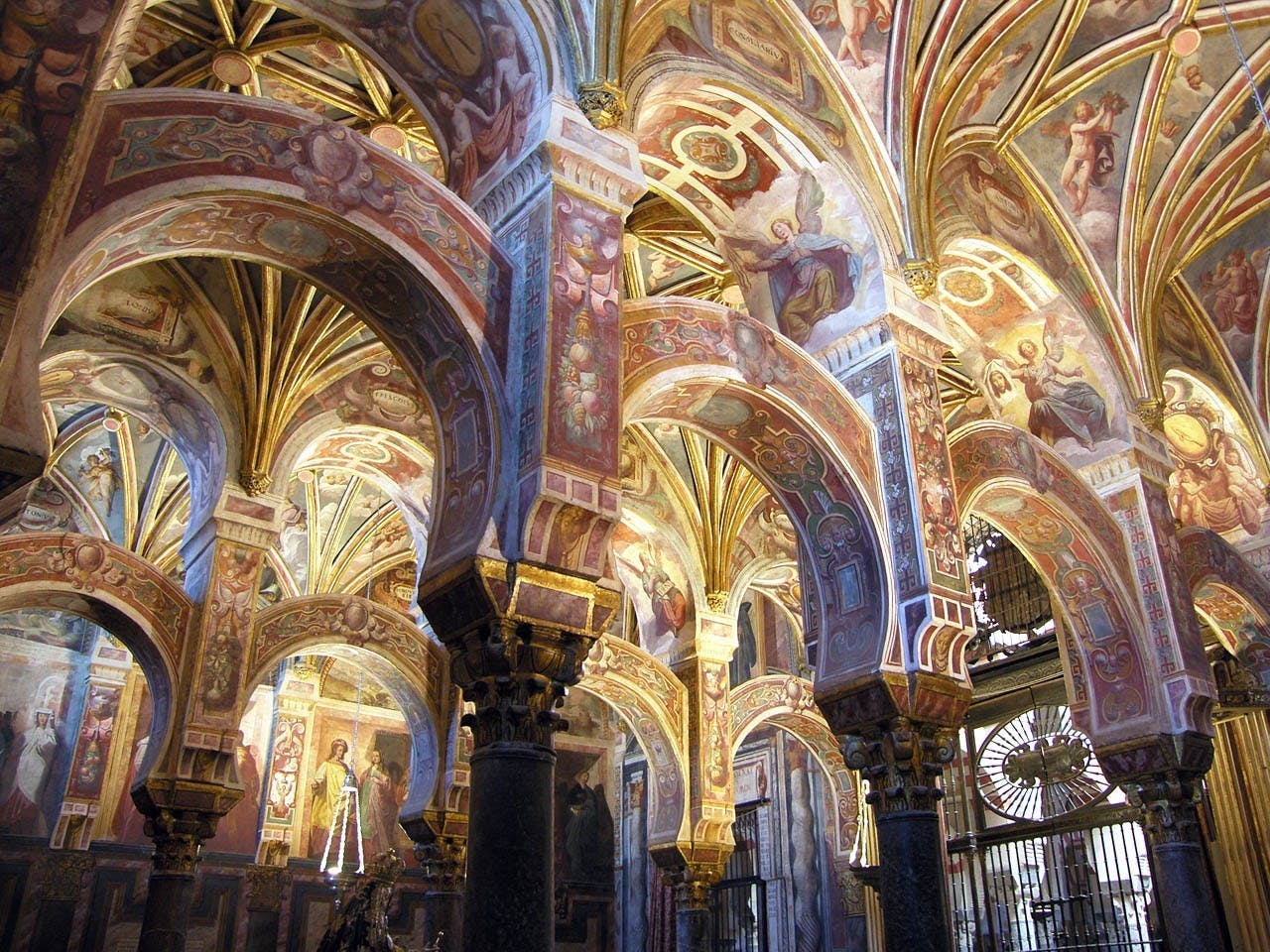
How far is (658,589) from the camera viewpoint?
13.0 m

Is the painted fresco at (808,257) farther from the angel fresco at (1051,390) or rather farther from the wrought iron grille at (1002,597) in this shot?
the wrought iron grille at (1002,597)

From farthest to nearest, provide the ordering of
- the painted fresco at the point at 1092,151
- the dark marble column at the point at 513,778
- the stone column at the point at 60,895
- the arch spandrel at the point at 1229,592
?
1. the stone column at the point at 60,895
2. the arch spandrel at the point at 1229,592
3. the painted fresco at the point at 1092,151
4. the dark marble column at the point at 513,778

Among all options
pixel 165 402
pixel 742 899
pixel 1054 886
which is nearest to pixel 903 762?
pixel 1054 886

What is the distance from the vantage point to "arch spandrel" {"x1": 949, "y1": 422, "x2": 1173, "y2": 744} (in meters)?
10.0

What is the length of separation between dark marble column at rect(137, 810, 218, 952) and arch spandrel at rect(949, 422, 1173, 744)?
7427mm

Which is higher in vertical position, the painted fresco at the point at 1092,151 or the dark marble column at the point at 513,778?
the painted fresco at the point at 1092,151

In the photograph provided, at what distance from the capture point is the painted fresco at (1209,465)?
1282 cm

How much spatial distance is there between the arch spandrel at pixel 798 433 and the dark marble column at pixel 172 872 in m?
5.35

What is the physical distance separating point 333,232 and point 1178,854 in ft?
28.5

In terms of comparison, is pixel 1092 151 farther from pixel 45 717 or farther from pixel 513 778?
pixel 45 717

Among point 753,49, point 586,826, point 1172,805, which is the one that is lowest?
point 1172,805

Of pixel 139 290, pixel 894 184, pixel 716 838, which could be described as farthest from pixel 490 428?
pixel 716 838

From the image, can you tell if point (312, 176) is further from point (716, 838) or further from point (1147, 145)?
point (1147, 145)

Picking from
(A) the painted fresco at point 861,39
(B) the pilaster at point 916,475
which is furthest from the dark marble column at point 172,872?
(A) the painted fresco at point 861,39
